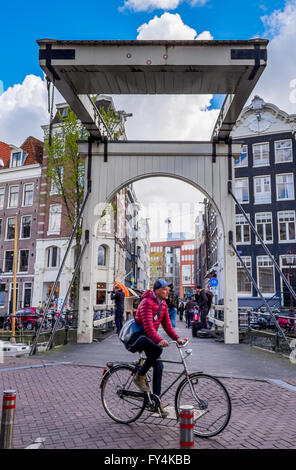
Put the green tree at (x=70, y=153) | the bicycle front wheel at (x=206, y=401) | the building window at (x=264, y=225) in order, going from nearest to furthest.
→ the bicycle front wheel at (x=206, y=401) → the green tree at (x=70, y=153) → the building window at (x=264, y=225)

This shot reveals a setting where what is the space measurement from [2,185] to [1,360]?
A: 30739 mm

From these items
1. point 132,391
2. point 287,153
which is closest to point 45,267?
point 287,153

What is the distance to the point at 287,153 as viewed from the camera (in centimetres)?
3098

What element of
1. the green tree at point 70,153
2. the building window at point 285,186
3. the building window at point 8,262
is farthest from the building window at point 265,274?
the building window at point 8,262

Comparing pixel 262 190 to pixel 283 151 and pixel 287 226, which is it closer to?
pixel 283 151

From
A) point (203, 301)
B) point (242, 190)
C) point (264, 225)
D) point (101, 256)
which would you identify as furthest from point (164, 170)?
point (242, 190)

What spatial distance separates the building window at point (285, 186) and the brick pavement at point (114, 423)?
2641 centimetres

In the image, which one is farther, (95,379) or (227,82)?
(227,82)

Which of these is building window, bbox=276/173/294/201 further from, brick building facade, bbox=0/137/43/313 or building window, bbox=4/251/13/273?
building window, bbox=4/251/13/273

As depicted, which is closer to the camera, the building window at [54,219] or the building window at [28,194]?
the building window at [54,219]

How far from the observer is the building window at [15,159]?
36938mm

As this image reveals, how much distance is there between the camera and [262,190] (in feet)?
104

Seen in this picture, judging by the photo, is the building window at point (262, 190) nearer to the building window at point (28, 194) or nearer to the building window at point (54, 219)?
the building window at point (54, 219)
